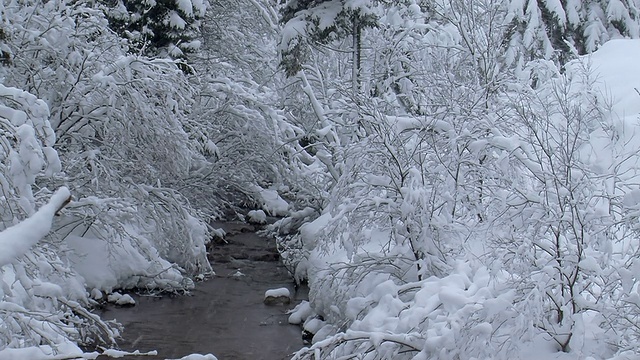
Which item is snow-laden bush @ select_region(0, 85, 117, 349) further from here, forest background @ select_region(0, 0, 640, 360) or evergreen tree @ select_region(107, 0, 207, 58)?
evergreen tree @ select_region(107, 0, 207, 58)

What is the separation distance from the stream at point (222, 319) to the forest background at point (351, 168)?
1.68 ft

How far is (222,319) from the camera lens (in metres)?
13.7

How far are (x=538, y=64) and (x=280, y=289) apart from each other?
23.1 feet

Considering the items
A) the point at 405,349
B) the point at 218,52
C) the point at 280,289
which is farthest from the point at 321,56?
A: the point at 405,349

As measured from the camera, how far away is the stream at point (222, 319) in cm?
1216

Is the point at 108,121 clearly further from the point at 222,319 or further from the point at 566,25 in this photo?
the point at 566,25

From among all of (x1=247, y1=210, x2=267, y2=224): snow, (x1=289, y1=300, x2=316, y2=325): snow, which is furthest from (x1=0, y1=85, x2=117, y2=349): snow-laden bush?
(x1=247, y1=210, x2=267, y2=224): snow

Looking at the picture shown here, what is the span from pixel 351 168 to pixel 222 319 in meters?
3.80

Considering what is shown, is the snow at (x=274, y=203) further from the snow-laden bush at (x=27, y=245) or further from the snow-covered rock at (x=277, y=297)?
the snow-laden bush at (x=27, y=245)

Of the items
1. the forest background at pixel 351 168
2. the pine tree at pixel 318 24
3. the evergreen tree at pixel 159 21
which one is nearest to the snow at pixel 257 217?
the forest background at pixel 351 168

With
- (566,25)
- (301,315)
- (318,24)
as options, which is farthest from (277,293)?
(566,25)

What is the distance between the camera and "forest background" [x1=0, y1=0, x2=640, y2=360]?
7465 mm

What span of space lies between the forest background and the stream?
511mm

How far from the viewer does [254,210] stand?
22.1m
